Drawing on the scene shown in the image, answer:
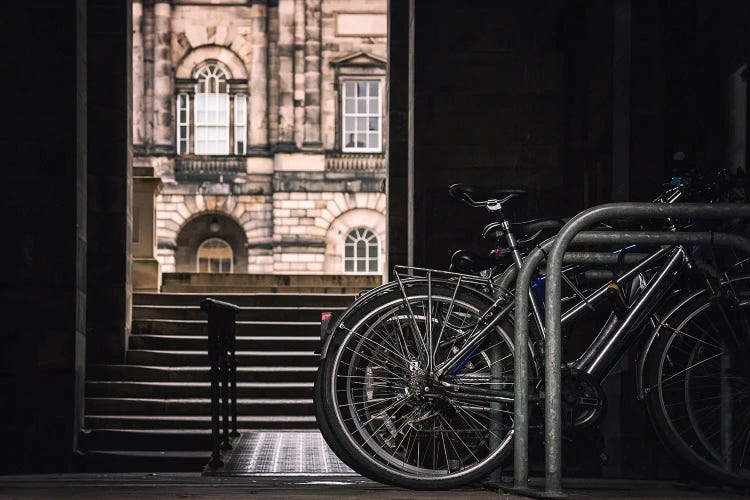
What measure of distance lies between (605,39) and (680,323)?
130 inches

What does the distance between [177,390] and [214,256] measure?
28124 millimetres

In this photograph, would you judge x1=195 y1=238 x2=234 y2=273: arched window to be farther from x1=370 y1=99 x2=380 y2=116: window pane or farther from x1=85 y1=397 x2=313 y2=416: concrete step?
x1=85 y1=397 x2=313 y2=416: concrete step

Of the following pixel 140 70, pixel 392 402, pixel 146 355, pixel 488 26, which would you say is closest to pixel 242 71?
pixel 140 70

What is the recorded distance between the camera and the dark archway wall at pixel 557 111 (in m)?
6.76

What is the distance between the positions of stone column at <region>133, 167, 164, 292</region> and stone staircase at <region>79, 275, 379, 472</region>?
0.90m

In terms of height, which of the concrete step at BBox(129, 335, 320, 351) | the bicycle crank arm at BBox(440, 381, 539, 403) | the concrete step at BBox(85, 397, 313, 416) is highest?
the bicycle crank arm at BBox(440, 381, 539, 403)

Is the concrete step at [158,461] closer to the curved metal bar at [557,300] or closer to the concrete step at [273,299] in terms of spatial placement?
the concrete step at [273,299]

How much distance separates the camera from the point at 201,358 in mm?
12164

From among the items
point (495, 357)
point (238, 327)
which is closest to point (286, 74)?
point (238, 327)

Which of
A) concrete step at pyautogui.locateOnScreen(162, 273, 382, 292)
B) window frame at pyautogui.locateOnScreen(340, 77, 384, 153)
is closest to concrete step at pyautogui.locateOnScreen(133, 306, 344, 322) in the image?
concrete step at pyautogui.locateOnScreen(162, 273, 382, 292)

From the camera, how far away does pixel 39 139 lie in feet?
26.1

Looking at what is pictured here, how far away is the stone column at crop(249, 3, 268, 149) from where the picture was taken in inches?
1534

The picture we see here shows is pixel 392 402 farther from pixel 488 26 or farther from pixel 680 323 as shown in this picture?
pixel 488 26

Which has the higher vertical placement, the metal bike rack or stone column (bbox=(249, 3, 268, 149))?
stone column (bbox=(249, 3, 268, 149))
